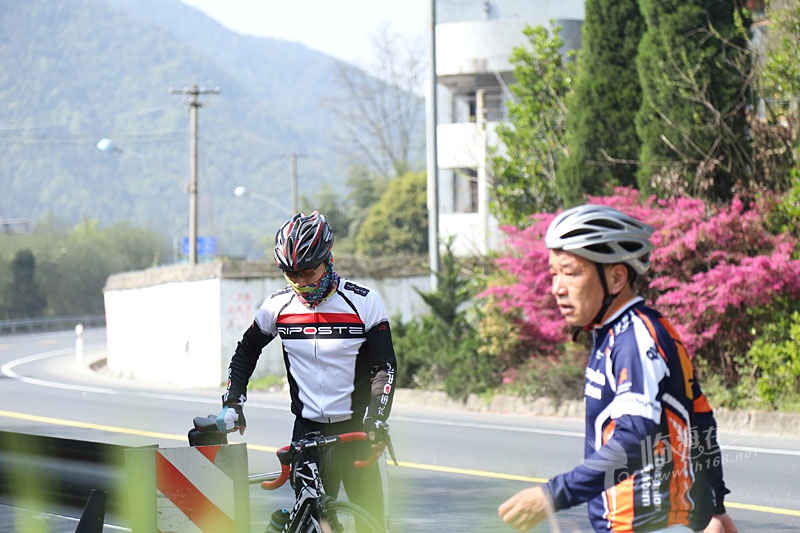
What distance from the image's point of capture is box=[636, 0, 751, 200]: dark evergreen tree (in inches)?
642

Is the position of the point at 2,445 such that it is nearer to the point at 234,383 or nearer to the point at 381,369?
the point at 234,383

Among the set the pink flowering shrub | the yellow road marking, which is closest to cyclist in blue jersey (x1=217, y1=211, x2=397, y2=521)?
the yellow road marking

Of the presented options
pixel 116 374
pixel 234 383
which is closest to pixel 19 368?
pixel 116 374

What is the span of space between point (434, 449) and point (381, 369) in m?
7.86

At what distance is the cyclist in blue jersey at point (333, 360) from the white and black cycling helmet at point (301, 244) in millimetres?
12

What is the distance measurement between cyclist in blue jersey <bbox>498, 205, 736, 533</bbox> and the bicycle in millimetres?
1608

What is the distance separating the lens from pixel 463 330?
2022cm

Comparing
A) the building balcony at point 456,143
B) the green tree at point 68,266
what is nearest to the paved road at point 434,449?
the building balcony at point 456,143

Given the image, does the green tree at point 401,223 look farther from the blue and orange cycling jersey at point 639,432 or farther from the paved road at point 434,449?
the blue and orange cycling jersey at point 639,432

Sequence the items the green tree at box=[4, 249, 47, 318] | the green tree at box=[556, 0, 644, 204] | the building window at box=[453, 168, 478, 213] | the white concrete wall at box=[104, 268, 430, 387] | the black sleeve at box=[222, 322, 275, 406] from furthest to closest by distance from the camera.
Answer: the green tree at box=[4, 249, 47, 318], the building window at box=[453, 168, 478, 213], the white concrete wall at box=[104, 268, 430, 387], the green tree at box=[556, 0, 644, 204], the black sleeve at box=[222, 322, 275, 406]

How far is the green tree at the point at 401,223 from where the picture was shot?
5406 centimetres

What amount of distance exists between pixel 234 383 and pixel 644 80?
42.2 ft

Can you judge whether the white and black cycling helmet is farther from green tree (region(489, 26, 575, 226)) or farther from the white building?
the white building

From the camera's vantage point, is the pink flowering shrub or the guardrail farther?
the guardrail
